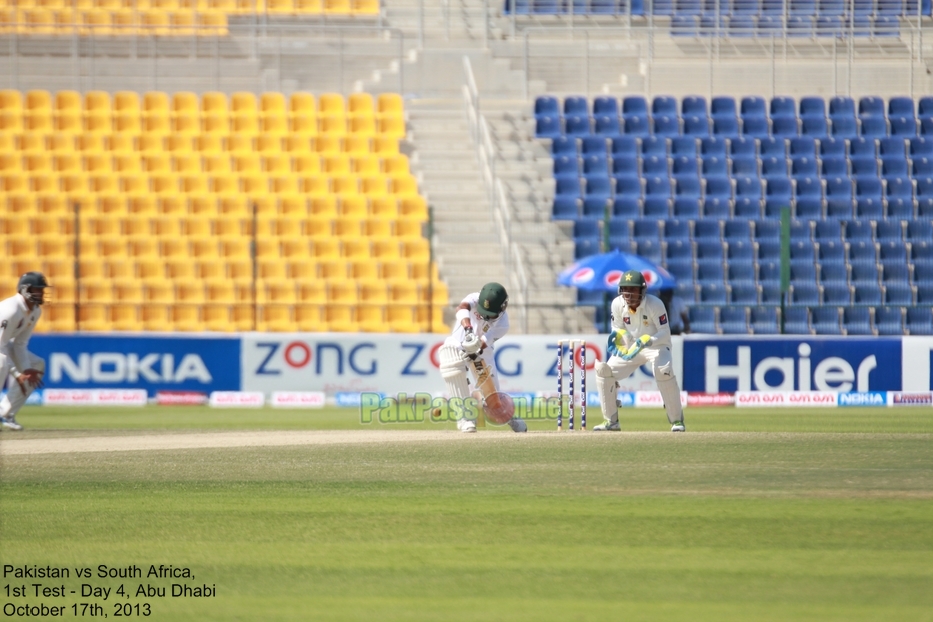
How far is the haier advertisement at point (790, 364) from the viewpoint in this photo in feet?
70.1

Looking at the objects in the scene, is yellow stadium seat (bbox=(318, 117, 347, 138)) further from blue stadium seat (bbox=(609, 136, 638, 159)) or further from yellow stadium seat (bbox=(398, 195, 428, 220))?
blue stadium seat (bbox=(609, 136, 638, 159))

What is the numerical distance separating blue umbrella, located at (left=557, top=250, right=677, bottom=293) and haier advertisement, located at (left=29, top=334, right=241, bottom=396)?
550cm

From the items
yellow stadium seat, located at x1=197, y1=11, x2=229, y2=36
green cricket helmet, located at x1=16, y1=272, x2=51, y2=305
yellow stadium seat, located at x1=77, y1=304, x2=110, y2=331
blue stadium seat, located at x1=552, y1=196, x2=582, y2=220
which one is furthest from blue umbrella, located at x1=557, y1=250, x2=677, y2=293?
yellow stadium seat, located at x1=197, y1=11, x2=229, y2=36

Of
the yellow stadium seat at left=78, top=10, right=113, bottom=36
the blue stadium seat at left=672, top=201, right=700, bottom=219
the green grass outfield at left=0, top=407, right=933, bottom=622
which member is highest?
the yellow stadium seat at left=78, top=10, right=113, bottom=36

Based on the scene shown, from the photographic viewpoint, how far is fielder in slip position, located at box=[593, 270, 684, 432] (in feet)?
48.3

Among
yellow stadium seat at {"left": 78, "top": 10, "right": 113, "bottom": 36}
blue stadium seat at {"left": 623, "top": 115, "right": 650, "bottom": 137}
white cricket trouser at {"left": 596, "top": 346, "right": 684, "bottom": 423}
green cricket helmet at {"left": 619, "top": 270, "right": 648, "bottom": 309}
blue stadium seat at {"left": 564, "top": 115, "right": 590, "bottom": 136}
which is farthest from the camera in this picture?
yellow stadium seat at {"left": 78, "top": 10, "right": 113, "bottom": 36}

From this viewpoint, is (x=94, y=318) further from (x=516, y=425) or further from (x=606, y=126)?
(x=516, y=425)

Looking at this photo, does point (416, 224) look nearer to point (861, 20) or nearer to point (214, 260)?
point (214, 260)

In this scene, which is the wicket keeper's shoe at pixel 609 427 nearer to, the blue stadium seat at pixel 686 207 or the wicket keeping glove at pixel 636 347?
the wicket keeping glove at pixel 636 347

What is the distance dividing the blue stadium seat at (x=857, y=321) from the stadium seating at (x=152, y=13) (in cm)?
1300

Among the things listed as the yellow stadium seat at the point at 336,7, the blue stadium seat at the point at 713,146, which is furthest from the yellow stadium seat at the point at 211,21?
the blue stadium seat at the point at 713,146

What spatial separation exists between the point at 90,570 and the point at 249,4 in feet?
85.7

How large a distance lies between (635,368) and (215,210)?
13.7 m

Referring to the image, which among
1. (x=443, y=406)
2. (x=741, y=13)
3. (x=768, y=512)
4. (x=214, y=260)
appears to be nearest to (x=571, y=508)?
(x=768, y=512)
